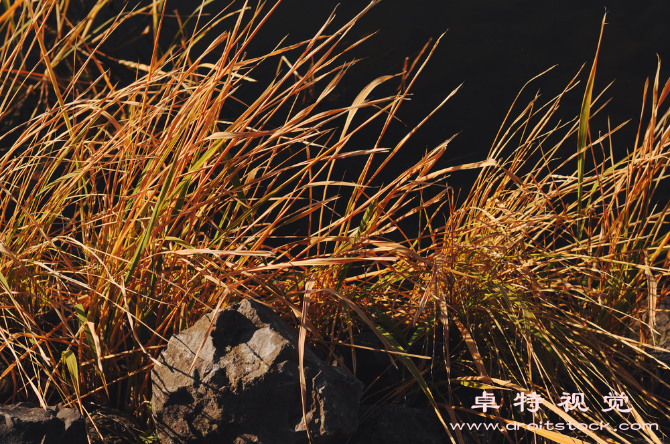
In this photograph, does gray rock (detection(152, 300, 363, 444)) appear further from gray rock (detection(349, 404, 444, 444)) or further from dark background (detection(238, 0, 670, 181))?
dark background (detection(238, 0, 670, 181))

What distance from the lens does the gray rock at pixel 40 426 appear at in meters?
0.80

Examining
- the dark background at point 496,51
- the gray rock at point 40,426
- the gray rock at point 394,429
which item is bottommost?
the gray rock at point 394,429

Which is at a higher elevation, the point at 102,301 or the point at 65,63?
the point at 65,63

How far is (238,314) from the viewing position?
0.91 meters

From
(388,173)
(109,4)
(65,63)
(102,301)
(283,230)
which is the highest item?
(109,4)

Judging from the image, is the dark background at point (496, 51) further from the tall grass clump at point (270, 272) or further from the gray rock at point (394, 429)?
the gray rock at point (394, 429)

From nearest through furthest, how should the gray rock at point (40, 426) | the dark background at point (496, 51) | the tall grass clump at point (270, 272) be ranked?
1. the gray rock at point (40, 426)
2. the tall grass clump at point (270, 272)
3. the dark background at point (496, 51)

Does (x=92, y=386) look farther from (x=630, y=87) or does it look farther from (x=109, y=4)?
(x=630, y=87)

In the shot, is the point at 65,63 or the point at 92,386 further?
the point at 65,63

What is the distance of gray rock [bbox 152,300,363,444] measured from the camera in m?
0.85

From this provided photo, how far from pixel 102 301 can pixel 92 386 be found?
167mm

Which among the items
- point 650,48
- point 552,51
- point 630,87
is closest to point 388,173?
point 552,51

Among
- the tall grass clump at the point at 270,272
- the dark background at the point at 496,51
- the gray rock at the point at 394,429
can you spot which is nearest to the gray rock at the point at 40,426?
the tall grass clump at the point at 270,272

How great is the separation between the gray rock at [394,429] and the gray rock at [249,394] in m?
0.10
